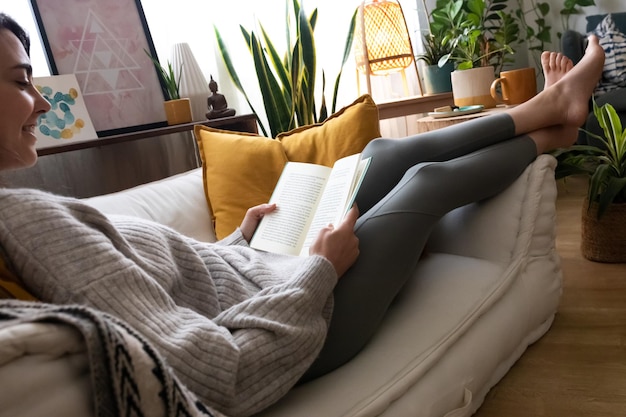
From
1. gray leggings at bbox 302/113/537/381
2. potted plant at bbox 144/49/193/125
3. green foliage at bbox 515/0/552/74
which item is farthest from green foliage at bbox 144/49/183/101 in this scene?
green foliage at bbox 515/0/552/74

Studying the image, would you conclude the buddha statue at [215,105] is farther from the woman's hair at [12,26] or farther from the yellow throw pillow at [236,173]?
the woman's hair at [12,26]

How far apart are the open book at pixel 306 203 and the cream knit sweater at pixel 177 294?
0.22 m

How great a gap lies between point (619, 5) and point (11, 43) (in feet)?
12.7

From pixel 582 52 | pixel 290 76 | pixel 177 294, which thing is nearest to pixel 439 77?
pixel 290 76

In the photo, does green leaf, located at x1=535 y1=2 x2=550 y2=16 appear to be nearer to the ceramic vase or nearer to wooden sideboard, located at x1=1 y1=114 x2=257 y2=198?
the ceramic vase

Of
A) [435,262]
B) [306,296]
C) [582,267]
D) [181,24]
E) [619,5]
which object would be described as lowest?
[582,267]

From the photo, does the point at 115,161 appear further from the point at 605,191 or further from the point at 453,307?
the point at 605,191

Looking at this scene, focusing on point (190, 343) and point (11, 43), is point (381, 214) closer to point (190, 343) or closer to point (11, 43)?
point (190, 343)

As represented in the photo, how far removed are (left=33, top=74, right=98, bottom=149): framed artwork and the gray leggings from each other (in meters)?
1.18

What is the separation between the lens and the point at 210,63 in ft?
9.30

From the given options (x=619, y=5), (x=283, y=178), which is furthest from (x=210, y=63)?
(x=619, y=5)

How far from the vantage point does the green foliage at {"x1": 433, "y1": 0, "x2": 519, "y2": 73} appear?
2.79 metres

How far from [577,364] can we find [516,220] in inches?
14.2

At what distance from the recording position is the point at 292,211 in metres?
1.30
